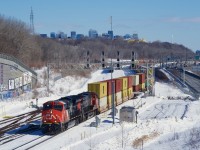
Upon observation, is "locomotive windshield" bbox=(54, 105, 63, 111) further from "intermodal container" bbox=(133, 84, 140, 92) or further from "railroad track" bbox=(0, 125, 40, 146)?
"intermodal container" bbox=(133, 84, 140, 92)

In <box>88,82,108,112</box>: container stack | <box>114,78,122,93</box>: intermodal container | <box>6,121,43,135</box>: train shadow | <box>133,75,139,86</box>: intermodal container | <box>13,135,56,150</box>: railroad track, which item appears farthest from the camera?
<box>133,75,139,86</box>: intermodal container

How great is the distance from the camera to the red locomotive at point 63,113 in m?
33.6

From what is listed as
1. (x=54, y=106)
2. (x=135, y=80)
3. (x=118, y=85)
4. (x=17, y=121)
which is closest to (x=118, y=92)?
(x=118, y=85)

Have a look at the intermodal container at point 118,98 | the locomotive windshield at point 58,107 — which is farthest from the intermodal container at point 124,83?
the locomotive windshield at point 58,107

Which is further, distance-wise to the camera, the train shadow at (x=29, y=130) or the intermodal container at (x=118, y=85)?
the intermodal container at (x=118, y=85)

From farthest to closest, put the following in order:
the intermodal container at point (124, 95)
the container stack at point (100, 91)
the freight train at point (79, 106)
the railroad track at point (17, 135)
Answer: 1. the intermodal container at point (124, 95)
2. the container stack at point (100, 91)
3. the freight train at point (79, 106)
4. the railroad track at point (17, 135)

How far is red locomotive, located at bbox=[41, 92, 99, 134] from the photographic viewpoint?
110 ft

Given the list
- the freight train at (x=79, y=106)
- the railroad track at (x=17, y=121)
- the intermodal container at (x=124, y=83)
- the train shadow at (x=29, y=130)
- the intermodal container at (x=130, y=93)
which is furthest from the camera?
the intermodal container at (x=130, y=93)

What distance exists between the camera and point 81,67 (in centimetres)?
12094

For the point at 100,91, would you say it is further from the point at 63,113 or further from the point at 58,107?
the point at 58,107

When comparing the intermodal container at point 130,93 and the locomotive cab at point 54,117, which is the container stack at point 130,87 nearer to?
the intermodal container at point 130,93

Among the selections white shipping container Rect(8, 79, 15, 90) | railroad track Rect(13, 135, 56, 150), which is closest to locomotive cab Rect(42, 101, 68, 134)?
railroad track Rect(13, 135, 56, 150)

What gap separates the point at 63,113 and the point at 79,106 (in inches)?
189

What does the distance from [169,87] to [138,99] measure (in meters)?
→ 34.4
